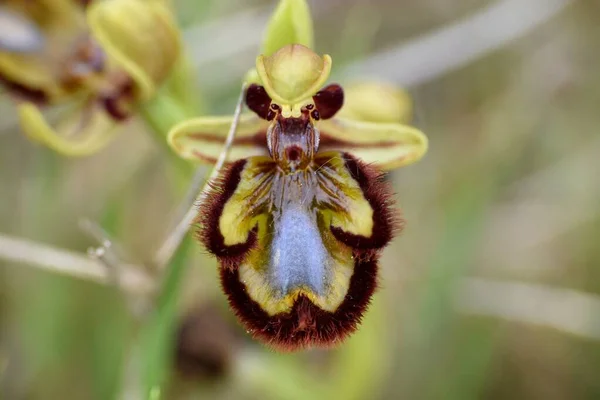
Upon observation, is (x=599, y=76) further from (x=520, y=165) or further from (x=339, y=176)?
(x=339, y=176)

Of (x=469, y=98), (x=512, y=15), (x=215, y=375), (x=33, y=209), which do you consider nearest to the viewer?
(x=215, y=375)

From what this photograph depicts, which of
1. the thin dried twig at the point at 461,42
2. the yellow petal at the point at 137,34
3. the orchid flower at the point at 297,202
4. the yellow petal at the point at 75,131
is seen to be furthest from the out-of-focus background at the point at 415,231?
the orchid flower at the point at 297,202

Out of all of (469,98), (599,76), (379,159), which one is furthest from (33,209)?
(599,76)

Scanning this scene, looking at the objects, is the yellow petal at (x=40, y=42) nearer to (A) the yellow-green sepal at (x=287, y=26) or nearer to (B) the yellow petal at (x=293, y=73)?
(A) the yellow-green sepal at (x=287, y=26)

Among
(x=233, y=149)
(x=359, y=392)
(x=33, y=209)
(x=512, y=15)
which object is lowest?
(x=359, y=392)

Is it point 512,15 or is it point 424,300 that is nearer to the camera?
point 424,300

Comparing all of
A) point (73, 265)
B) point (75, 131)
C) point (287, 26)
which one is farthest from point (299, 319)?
point (75, 131)
